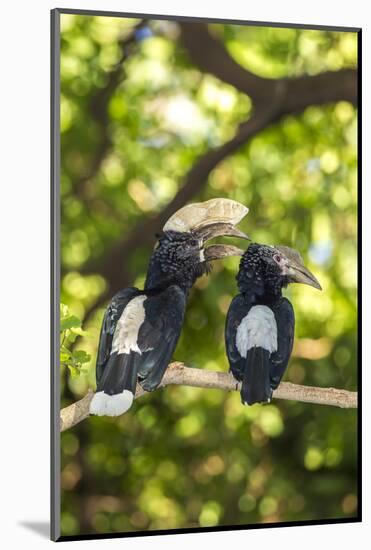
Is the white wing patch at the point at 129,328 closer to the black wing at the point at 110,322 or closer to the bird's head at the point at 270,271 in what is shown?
the black wing at the point at 110,322

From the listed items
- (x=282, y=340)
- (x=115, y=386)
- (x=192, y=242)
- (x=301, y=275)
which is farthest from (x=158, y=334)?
(x=301, y=275)

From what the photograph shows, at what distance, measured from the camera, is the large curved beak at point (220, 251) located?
3688mm

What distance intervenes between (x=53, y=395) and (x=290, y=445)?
90 centimetres

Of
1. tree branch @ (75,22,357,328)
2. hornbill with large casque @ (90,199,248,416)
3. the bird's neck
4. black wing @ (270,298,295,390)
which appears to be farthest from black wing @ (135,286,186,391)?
black wing @ (270,298,295,390)

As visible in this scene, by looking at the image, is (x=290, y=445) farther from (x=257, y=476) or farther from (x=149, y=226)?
(x=149, y=226)

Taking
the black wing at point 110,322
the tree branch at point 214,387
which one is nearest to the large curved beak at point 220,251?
the black wing at point 110,322

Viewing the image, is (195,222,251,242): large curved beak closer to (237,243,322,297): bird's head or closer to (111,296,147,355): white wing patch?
(237,243,322,297): bird's head

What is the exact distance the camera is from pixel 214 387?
12.1 ft

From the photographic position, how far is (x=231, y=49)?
3766 millimetres

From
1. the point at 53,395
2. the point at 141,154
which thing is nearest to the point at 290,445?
the point at 53,395

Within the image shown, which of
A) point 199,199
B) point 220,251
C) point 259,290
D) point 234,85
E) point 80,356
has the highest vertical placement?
point 234,85

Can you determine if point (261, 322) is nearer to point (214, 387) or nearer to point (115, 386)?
point (214, 387)

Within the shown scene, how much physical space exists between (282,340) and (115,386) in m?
0.63

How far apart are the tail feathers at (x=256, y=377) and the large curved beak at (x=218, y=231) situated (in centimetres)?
40
